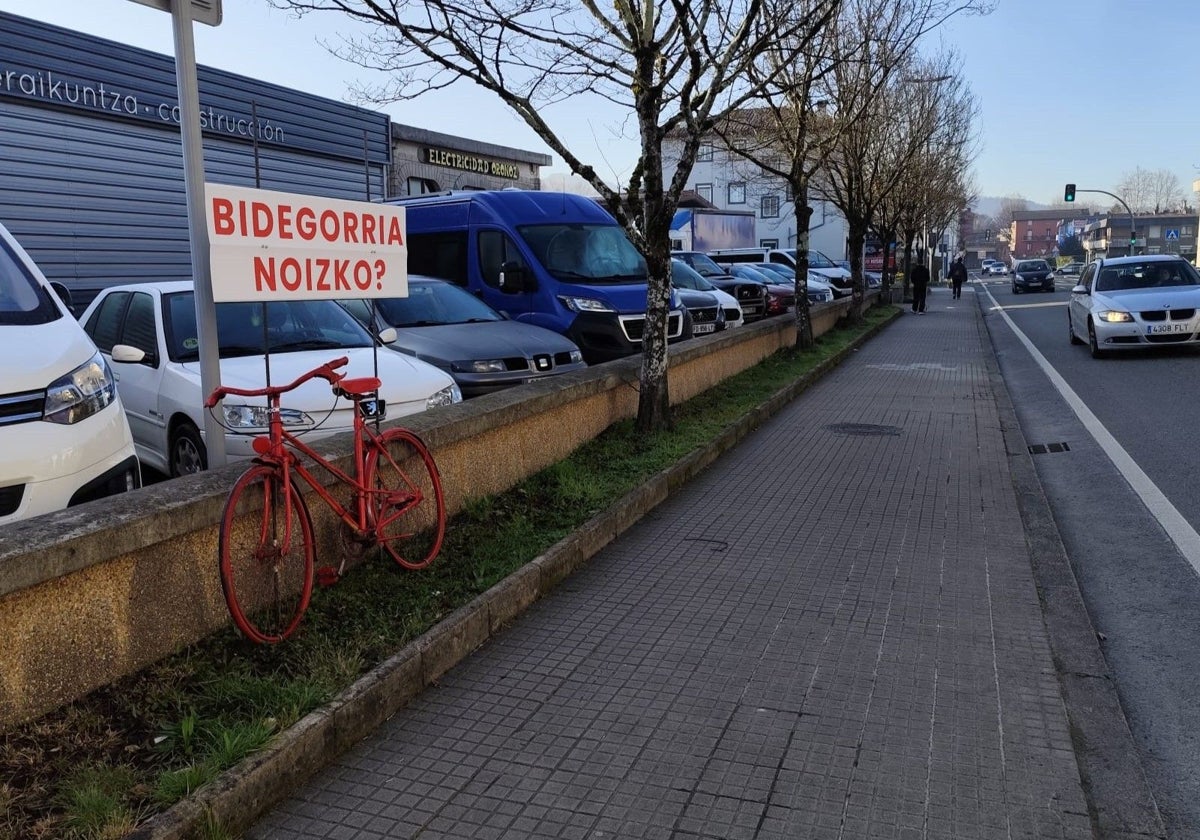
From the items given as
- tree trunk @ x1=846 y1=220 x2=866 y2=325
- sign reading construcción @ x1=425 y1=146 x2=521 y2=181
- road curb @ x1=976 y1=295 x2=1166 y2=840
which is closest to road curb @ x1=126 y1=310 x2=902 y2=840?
road curb @ x1=976 y1=295 x2=1166 y2=840

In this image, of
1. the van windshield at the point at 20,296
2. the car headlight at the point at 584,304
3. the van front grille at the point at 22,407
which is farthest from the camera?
the car headlight at the point at 584,304

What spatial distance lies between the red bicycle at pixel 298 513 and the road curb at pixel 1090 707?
3.14 meters

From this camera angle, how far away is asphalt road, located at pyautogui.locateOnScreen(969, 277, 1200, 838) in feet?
12.7

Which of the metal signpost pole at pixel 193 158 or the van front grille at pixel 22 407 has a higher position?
the metal signpost pole at pixel 193 158

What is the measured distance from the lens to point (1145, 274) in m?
17.6

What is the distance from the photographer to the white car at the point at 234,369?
641cm

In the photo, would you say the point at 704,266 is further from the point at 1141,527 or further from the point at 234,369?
the point at 234,369

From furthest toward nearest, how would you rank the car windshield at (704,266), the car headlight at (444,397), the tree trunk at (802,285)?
the car windshield at (704,266) → the tree trunk at (802,285) → the car headlight at (444,397)

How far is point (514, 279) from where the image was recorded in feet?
37.5

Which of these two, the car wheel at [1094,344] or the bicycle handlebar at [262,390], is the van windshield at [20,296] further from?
the car wheel at [1094,344]

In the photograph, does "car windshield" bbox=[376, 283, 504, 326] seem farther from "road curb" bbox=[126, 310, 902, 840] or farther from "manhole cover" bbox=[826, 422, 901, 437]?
"road curb" bbox=[126, 310, 902, 840]

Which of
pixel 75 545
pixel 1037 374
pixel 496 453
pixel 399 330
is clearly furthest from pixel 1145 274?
pixel 75 545

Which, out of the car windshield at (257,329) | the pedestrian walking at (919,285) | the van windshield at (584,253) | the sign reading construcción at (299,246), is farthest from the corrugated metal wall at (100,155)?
the pedestrian walking at (919,285)

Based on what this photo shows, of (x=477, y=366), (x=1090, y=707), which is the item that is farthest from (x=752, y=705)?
(x=477, y=366)
